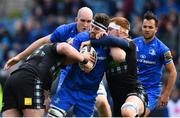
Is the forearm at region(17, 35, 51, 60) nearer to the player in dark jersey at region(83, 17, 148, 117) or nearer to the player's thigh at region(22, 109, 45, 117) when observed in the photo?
the player in dark jersey at region(83, 17, 148, 117)

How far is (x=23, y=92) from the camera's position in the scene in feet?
28.2

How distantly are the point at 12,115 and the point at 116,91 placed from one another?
1852 millimetres

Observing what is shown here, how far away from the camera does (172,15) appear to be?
1812cm

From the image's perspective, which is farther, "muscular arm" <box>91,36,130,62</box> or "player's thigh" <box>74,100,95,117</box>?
"player's thigh" <box>74,100,95,117</box>

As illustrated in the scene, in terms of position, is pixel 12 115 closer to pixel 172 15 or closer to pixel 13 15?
pixel 172 15

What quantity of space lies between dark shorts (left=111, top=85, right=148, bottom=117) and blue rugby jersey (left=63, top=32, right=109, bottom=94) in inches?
26.6

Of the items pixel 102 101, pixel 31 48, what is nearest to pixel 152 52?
pixel 102 101

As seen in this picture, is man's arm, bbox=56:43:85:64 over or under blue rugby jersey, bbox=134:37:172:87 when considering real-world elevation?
over

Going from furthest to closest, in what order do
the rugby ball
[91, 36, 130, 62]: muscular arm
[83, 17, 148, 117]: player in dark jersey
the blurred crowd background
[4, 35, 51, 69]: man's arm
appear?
the blurred crowd background, [4, 35, 51, 69]: man's arm, [83, 17, 148, 117]: player in dark jersey, [91, 36, 130, 62]: muscular arm, the rugby ball

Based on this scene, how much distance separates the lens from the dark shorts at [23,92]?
28.1 feet

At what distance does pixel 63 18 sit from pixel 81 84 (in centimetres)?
1130

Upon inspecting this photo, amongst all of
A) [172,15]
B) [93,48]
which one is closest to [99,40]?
[93,48]

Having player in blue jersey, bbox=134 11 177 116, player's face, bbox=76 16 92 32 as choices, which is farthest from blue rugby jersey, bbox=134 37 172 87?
player's face, bbox=76 16 92 32

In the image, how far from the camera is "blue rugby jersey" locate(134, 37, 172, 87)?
1095 centimetres
